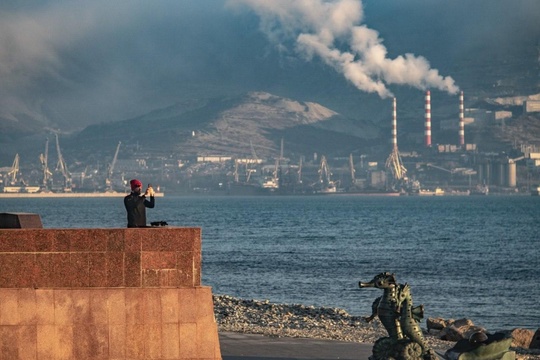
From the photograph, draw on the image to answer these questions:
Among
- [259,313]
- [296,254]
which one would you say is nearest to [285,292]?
[259,313]

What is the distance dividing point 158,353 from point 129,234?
111cm

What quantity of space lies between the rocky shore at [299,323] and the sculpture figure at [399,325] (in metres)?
4.50

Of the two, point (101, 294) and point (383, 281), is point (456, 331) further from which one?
point (101, 294)

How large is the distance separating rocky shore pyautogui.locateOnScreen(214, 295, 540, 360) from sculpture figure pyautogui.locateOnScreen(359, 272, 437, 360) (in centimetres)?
450

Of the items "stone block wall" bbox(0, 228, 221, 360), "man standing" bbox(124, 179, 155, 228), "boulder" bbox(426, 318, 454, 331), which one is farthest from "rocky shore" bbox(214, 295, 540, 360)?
"stone block wall" bbox(0, 228, 221, 360)

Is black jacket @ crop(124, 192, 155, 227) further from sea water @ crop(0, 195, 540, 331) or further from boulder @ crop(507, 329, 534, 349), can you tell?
sea water @ crop(0, 195, 540, 331)

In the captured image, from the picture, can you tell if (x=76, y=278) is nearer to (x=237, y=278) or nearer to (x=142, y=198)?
(x=142, y=198)

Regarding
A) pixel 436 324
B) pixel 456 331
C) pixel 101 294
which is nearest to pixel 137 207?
pixel 101 294

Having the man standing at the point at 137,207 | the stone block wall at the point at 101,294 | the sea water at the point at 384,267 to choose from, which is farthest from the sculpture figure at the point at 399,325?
the sea water at the point at 384,267

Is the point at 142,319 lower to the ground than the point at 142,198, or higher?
lower

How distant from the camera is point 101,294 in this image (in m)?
11.5

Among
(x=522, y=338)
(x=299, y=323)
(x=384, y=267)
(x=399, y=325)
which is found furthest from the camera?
(x=384, y=267)

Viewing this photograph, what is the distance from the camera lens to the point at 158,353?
37.9 feet

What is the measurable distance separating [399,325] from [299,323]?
33.1 ft
